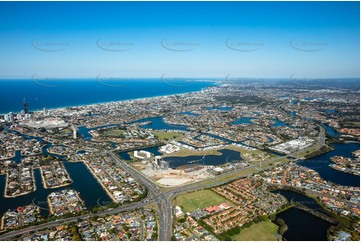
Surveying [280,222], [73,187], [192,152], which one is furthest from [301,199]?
[73,187]

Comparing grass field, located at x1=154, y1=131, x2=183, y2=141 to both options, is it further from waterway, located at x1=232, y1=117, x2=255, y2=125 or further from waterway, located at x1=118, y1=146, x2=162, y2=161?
waterway, located at x1=232, y1=117, x2=255, y2=125

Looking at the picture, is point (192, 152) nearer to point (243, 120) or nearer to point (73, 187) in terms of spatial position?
point (73, 187)

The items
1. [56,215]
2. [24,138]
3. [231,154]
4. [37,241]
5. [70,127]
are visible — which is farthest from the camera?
[70,127]

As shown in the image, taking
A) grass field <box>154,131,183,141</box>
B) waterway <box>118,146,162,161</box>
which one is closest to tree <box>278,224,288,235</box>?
waterway <box>118,146,162,161</box>

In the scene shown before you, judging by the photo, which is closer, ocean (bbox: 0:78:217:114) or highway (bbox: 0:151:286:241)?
highway (bbox: 0:151:286:241)

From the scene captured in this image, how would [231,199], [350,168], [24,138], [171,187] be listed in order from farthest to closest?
1. [24,138]
2. [350,168]
3. [171,187]
4. [231,199]

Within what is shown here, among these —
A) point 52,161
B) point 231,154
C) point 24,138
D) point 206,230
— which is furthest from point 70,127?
point 206,230

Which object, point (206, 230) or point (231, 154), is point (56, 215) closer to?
point (206, 230)
